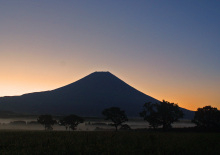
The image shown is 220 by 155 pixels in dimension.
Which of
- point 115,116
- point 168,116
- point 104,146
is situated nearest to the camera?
point 104,146

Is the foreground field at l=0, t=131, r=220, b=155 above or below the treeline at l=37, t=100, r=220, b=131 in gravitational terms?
below

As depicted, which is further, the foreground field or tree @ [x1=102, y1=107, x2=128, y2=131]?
tree @ [x1=102, y1=107, x2=128, y2=131]

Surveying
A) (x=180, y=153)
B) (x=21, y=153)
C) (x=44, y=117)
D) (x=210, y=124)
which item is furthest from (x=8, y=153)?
(x=44, y=117)

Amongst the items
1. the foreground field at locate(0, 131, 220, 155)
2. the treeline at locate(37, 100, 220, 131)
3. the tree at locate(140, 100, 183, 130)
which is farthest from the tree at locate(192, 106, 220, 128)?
the foreground field at locate(0, 131, 220, 155)

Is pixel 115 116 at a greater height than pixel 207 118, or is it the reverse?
pixel 115 116

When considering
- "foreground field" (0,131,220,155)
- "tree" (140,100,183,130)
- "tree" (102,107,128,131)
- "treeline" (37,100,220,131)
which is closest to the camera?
"foreground field" (0,131,220,155)

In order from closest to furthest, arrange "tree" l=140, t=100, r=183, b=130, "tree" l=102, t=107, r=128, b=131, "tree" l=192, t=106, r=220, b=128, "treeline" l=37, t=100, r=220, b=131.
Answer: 1. "tree" l=192, t=106, r=220, b=128
2. "treeline" l=37, t=100, r=220, b=131
3. "tree" l=140, t=100, r=183, b=130
4. "tree" l=102, t=107, r=128, b=131

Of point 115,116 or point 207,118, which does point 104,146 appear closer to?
point 207,118

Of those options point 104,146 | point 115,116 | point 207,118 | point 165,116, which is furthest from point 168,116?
point 104,146

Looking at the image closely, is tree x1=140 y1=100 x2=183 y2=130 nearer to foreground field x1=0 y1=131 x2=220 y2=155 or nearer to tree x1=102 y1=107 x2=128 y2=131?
tree x1=102 y1=107 x2=128 y2=131

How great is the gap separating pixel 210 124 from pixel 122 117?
103 ft

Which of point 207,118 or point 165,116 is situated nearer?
point 207,118

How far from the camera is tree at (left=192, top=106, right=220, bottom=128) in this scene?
82994mm

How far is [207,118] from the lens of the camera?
3314 inches
